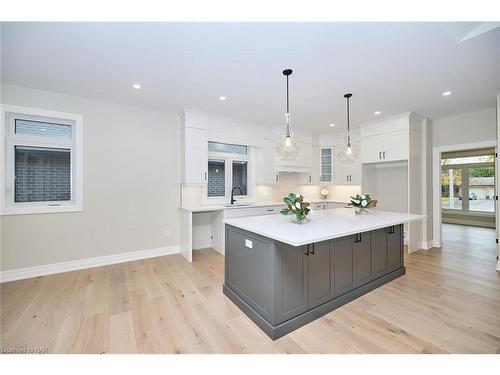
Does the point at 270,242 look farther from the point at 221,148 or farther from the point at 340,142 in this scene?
the point at 340,142

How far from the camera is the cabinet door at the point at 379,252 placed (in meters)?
2.68

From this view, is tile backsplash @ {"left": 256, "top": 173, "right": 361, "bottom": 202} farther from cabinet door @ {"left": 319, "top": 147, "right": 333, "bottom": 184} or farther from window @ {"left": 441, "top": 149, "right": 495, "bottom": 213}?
window @ {"left": 441, "top": 149, "right": 495, "bottom": 213}

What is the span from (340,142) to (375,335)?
4580 mm

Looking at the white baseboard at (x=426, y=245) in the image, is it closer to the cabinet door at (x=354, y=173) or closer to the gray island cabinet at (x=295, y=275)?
Answer: the cabinet door at (x=354, y=173)

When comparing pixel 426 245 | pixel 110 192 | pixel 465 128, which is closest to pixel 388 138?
pixel 465 128

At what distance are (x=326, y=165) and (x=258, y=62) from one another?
3.98 metres

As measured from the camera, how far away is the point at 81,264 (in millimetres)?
3297

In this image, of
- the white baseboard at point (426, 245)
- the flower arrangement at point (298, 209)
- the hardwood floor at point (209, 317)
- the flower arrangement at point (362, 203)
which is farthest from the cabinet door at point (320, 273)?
the white baseboard at point (426, 245)

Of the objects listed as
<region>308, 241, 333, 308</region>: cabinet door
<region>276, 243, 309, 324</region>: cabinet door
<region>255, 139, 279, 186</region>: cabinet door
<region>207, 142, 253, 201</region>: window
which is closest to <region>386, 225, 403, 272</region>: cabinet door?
<region>308, 241, 333, 308</region>: cabinet door

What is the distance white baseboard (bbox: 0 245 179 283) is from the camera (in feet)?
9.52

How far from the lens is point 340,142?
216 inches

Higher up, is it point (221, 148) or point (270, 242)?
point (221, 148)

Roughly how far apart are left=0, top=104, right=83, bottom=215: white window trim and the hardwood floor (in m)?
0.98
